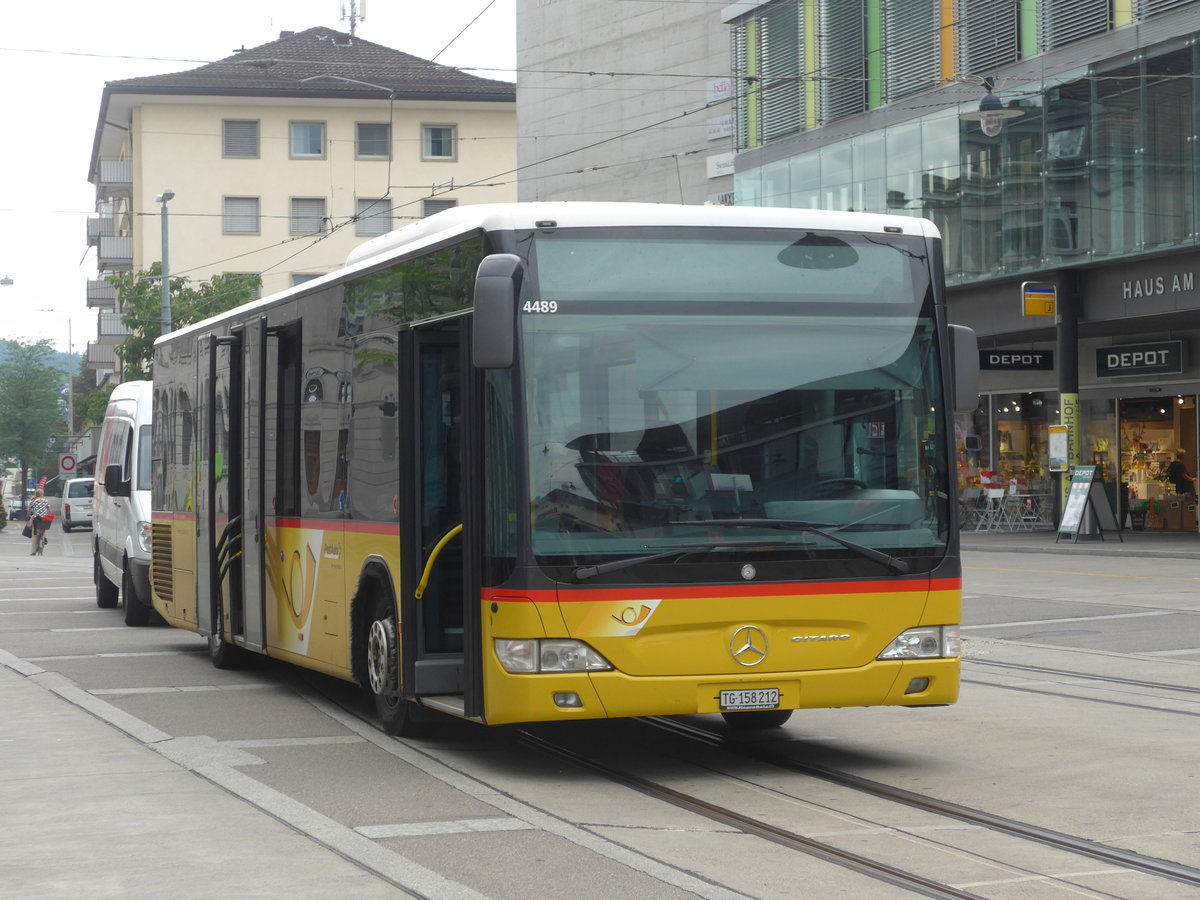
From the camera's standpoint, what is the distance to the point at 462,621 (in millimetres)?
9133

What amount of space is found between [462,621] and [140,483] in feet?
35.8

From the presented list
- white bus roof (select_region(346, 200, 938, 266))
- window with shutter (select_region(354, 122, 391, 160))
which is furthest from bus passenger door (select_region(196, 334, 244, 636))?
window with shutter (select_region(354, 122, 391, 160))

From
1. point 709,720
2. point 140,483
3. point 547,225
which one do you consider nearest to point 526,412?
point 547,225

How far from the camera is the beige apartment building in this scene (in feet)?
228

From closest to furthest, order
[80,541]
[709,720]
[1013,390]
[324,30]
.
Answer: [709,720] → [1013,390] → [80,541] → [324,30]

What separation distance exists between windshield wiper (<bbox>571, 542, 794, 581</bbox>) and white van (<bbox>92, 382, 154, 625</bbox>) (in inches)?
432

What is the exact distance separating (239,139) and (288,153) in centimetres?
201

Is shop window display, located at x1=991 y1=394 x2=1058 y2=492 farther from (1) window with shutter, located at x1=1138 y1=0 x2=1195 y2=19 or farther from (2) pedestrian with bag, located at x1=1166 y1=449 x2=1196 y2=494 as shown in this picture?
(1) window with shutter, located at x1=1138 y1=0 x2=1195 y2=19

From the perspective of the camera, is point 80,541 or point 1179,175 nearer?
point 1179,175

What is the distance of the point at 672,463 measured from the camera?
27.6ft

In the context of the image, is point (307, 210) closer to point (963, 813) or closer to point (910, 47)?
point (910, 47)

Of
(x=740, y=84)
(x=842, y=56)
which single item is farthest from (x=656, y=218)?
(x=740, y=84)

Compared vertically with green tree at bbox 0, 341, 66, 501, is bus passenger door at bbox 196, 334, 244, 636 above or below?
below

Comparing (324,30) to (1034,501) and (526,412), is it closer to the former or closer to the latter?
(1034,501)
